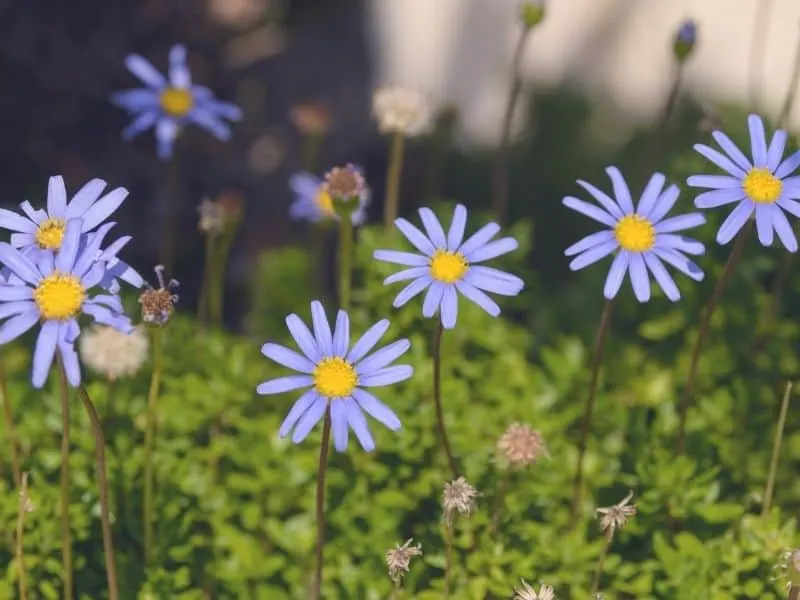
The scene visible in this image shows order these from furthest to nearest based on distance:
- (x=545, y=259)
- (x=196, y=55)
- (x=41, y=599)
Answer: (x=196, y=55) → (x=545, y=259) → (x=41, y=599)

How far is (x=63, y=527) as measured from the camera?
162 centimetres

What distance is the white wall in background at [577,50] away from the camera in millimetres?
3859

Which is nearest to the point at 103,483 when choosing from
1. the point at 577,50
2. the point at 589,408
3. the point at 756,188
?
the point at 589,408

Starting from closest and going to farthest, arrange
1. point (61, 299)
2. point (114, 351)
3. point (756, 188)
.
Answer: point (61, 299) → point (756, 188) → point (114, 351)

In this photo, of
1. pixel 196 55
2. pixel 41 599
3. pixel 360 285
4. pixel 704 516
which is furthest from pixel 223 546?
pixel 196 55

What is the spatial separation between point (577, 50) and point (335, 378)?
2857 millimetres

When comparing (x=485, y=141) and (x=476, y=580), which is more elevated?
(x=485, y=141)

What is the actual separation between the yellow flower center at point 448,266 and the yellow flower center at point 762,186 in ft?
1.38

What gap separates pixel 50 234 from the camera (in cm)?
156

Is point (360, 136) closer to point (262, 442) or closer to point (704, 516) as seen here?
point (262, 442)

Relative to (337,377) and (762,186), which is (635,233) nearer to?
(762,186)

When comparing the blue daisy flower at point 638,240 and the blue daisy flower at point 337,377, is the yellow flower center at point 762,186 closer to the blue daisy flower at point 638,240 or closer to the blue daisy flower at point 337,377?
the blue daisy flower at point 638,240

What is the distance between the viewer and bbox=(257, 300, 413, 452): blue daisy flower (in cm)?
149

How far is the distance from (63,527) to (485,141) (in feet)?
8.70
